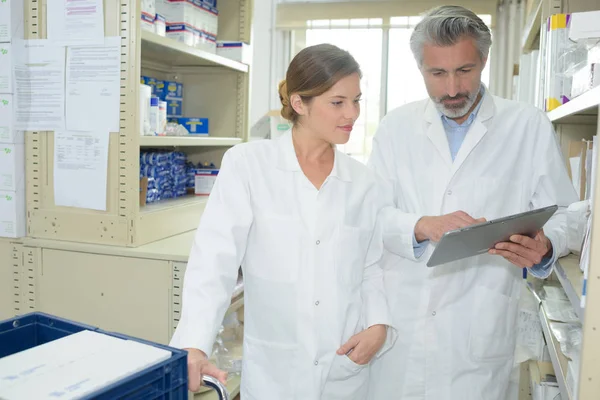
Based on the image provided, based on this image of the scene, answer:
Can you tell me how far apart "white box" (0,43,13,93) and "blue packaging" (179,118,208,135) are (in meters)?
1.08

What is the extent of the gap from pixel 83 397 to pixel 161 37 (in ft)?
6.20

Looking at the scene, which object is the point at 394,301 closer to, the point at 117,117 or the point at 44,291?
the point at 117,117

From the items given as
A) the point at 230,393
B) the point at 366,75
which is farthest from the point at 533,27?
the point at 230,393

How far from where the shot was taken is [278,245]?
1392mm

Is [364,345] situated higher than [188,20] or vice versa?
[188,20]

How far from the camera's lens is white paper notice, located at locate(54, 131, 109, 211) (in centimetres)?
221

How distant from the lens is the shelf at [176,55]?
2.34 metres

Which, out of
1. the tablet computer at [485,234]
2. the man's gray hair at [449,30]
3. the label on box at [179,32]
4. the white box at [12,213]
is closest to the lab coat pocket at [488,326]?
the tablet computer at [485,234]

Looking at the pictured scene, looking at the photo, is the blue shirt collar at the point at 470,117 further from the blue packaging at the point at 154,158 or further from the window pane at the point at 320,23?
the window pane at the point at 320,23

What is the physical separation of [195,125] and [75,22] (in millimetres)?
1118

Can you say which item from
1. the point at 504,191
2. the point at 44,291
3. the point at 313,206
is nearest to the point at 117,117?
the point at 44,291

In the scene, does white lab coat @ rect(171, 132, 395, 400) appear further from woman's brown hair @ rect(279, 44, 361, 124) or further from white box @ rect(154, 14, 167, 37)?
white box @ rect(154, 14, 167, 37)

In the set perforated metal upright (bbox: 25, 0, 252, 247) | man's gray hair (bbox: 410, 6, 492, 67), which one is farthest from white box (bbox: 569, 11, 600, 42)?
perforated metal upright (bbox: 25, 0, 252, 247)

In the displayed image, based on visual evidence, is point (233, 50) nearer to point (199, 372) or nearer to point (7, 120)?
point (7, 120)
